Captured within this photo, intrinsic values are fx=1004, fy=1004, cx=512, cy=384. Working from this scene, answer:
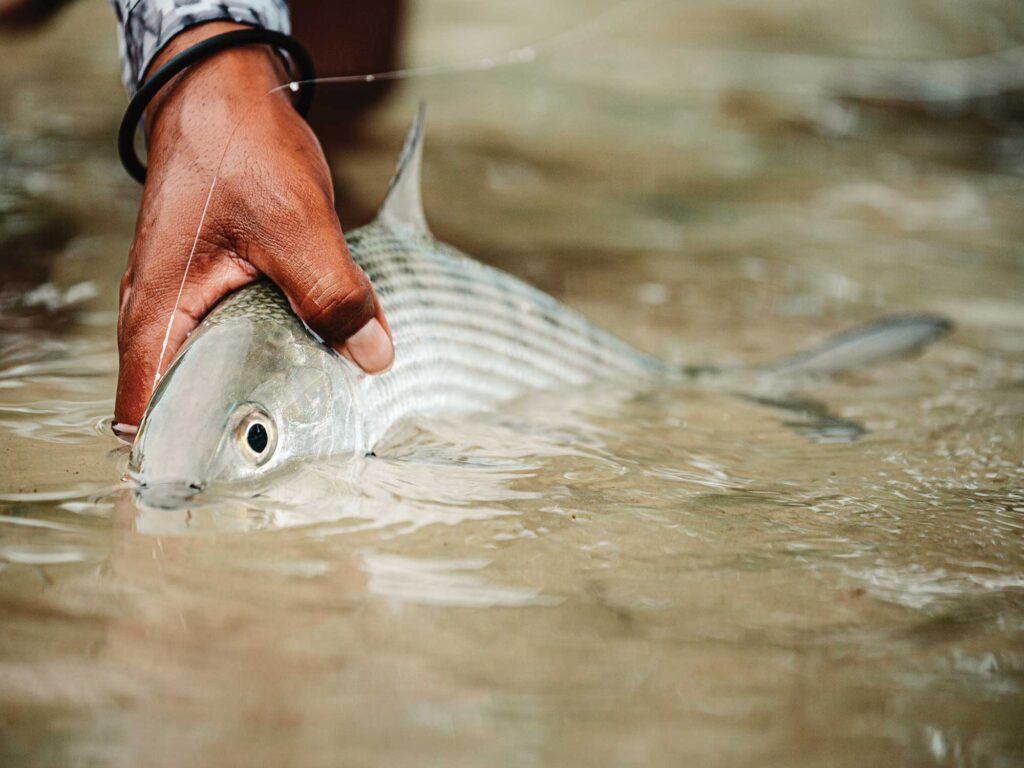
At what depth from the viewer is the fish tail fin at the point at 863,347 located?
9.93 ft

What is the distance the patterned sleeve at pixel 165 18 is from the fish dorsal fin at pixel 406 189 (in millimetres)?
428

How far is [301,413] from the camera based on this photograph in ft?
6.21

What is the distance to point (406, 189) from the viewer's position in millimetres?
2590

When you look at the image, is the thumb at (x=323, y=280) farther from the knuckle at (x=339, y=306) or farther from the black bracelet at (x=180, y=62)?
the black bracelet at (x=180, y=62)

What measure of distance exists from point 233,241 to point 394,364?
0.45 metres

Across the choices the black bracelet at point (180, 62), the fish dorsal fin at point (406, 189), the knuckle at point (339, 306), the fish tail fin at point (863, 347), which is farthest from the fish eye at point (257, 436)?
the fish tail fin at point (863, 347)

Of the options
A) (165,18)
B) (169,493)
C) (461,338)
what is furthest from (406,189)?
(169,493)

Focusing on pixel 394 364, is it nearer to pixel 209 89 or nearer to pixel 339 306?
pixel 339 306

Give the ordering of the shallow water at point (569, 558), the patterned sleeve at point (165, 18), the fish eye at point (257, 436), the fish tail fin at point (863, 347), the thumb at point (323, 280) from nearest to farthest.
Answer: the shallow water at point (569, 558) < the fish eye at point (257, 436) < the thumb at point (323, 280) < the patterned sleeve at point (165, 18) < the fish tail fin at point (863, 347)

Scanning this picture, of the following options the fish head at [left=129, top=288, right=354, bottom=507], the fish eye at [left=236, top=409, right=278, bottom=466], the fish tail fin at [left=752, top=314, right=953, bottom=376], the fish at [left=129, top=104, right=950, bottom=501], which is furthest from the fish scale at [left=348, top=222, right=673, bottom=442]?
the fish tail fin at [left=752, top=314, right=953, bottom=376]

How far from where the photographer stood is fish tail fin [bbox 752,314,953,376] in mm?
3027

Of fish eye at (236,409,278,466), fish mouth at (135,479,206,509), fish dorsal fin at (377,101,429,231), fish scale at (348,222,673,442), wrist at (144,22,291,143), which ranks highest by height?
wrist at (144,22,291,143)

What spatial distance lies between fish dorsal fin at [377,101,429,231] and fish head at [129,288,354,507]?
26.5 inches

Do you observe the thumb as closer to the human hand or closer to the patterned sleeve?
the human hand
